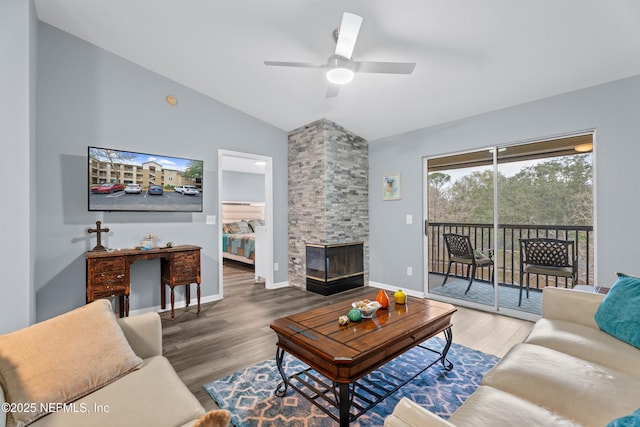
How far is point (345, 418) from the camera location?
148cm

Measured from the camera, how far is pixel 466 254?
4.18 meters

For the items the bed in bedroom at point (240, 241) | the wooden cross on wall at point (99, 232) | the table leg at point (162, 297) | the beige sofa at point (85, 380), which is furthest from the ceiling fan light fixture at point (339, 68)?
the bed in bedroom at point (240, 241)

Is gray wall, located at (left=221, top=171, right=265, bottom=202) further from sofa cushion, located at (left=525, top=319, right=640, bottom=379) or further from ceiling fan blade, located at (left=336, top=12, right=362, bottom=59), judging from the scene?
sofa cushion, located at (left=525, top=319, right=640, bottom=379)

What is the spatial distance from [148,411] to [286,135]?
14.4 ft

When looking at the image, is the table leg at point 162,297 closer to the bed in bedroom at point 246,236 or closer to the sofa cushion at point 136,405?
the bed in bedroom at point 246,236

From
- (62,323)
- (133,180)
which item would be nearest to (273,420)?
(62,323)

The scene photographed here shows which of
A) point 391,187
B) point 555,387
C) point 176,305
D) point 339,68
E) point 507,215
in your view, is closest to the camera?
point 555,387

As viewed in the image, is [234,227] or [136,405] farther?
[234,227]

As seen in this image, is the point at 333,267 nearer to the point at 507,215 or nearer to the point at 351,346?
the point at 507,215

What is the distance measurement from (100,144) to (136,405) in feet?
10.3

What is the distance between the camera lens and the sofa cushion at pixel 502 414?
110cm

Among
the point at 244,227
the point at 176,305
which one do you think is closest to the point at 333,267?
the point at 176,305

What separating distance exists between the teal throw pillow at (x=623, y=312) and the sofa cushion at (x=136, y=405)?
7.58 ft

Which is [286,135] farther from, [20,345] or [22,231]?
[20,345]
